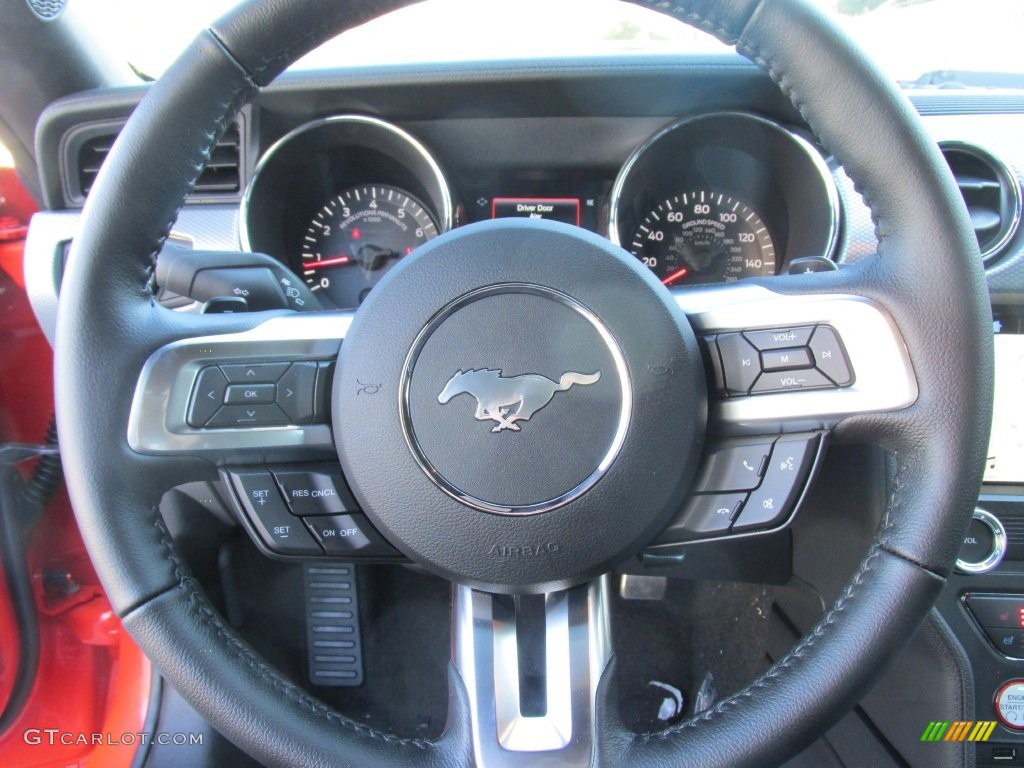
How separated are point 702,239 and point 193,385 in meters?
1.09

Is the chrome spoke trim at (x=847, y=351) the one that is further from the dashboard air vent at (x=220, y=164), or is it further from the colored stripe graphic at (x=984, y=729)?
the dashboard air vent at (x=220, y=164)

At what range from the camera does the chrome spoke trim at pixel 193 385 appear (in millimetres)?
870

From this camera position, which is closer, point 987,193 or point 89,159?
point 987,193

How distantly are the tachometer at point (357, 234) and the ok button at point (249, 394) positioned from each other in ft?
2.76

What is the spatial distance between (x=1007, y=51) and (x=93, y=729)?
7.59 ft

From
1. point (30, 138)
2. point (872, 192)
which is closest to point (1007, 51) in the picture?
point (872, 192)

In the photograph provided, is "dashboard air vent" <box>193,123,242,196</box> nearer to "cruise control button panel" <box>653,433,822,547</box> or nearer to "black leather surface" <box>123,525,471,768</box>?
"black leather surface" <box>123,525,471,768</box>

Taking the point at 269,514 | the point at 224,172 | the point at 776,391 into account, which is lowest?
the point at 269,514

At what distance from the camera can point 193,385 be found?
89 centimetres

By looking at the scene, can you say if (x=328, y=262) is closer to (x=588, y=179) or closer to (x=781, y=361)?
(x=588, y=179)

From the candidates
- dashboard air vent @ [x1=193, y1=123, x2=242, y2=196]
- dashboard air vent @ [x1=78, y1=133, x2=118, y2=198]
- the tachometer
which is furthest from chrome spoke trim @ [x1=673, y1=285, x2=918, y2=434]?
dashboard air vent @ [x1=78, y1=133, x2=118, y2=198]

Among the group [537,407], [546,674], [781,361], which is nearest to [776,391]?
[781,361]

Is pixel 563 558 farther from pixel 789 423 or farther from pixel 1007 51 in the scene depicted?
pixel 1007 51

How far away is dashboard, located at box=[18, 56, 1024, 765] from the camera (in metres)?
1.41
